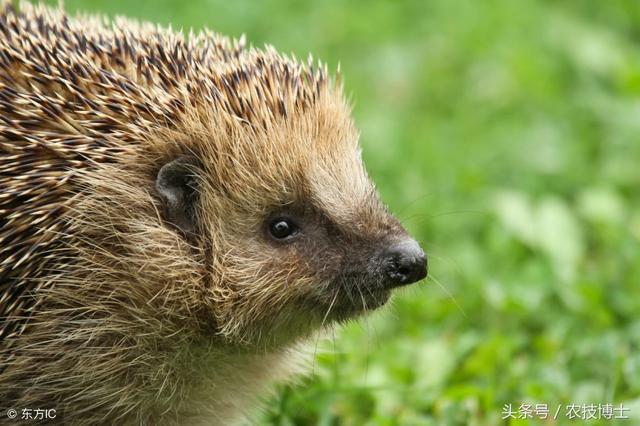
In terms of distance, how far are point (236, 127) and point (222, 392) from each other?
1.33 m

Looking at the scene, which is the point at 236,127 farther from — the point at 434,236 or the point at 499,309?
the point at 434,236

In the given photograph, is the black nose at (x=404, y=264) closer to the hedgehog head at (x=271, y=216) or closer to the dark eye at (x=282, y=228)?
the hedgehog head at (x=271, y=216)

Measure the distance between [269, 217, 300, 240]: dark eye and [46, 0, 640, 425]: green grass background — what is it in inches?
41.8

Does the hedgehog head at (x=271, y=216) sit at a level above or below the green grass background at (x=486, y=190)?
below

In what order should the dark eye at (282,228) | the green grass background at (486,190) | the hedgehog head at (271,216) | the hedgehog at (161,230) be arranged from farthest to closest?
1. the green grass background at (486,190)
2. the dark eye at (282,228)
3. the hedgehog head at (271,216)
4. the hedgehog at (161,230)

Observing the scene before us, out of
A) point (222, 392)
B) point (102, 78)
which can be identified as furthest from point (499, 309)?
point (102, 78)

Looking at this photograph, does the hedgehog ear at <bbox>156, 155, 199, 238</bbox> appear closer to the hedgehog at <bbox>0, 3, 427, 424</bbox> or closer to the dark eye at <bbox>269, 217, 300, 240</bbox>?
the hedgehog at <bbox>0, 3, 427, 424</bbox>

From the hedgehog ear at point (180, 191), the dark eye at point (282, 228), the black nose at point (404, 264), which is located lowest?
the black nose at point (404, 264)

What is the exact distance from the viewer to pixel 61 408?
481cm

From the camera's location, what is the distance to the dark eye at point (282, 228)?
4914mm

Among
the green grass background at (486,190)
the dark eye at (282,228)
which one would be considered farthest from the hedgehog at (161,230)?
the green grass background at (486,190)

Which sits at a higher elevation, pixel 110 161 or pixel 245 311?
pixel 110 161

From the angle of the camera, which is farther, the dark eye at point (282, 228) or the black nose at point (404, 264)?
the dark eye at point (282, 228)

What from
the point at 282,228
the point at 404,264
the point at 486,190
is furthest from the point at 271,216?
the point at 486,190
